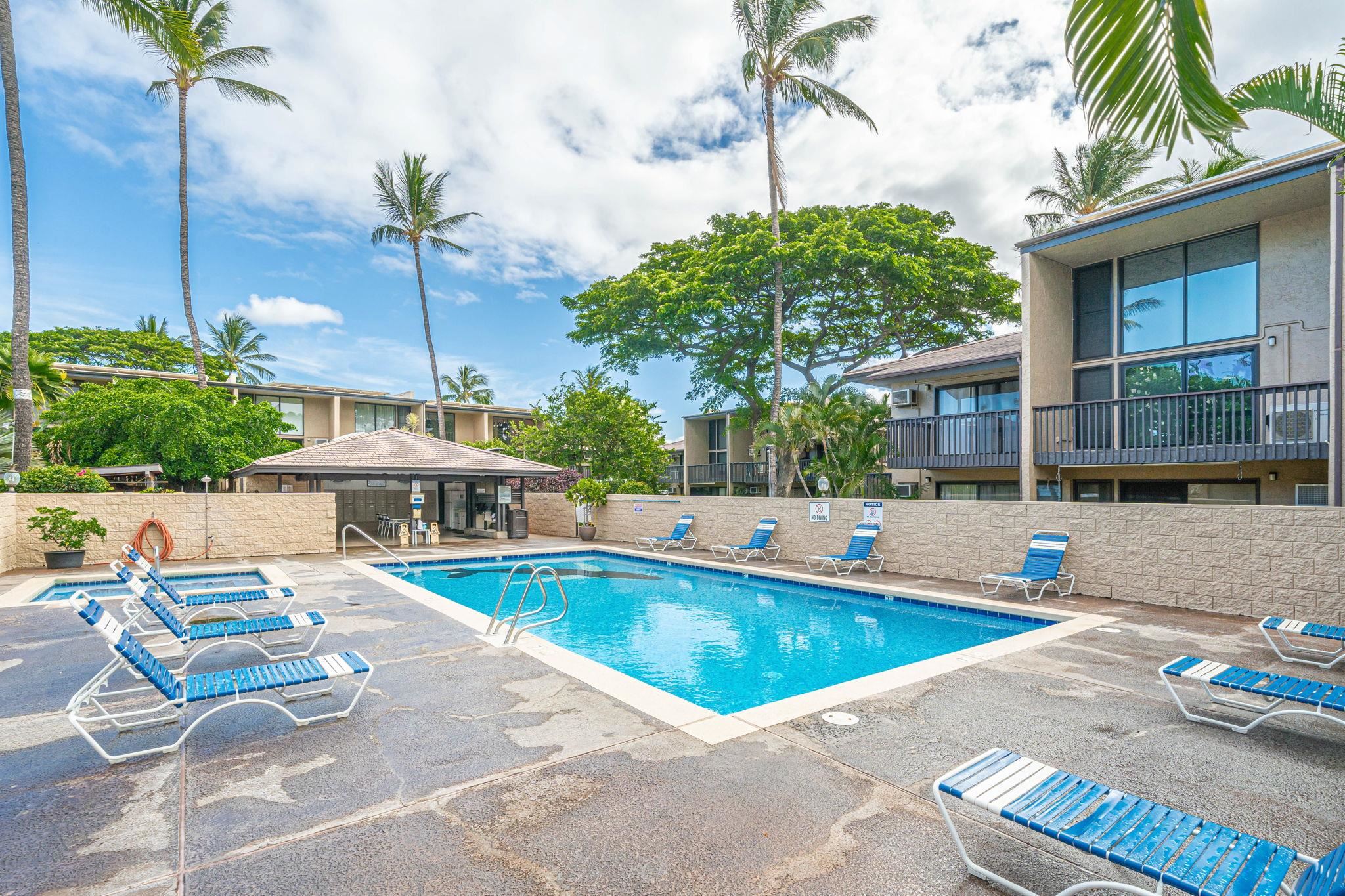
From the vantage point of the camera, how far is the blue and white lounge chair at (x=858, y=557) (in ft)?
40.6

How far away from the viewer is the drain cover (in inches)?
185

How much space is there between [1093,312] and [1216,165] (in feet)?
13.6

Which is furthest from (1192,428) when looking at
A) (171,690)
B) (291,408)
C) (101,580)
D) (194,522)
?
(291,408)

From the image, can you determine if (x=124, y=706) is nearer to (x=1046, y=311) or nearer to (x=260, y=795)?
(x=260, y=795)

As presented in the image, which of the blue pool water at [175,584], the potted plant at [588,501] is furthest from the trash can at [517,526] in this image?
the blue pool water at [175,584]

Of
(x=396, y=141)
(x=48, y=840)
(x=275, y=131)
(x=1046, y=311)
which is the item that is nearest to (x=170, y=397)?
(x=275, y=131)

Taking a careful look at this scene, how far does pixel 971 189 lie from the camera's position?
75.0ft

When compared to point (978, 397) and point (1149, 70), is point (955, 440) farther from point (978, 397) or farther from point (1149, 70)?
point (1149, 70)

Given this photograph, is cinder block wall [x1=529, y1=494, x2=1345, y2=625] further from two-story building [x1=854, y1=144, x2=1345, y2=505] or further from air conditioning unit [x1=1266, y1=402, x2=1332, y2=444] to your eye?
air conditioning unit [x1=1266, y1=402, x2=1332, y2=444]

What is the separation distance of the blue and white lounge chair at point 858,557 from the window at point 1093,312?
610 cm

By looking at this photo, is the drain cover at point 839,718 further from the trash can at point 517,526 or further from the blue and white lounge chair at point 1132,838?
the trash can at point 517,526

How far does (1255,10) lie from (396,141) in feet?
105

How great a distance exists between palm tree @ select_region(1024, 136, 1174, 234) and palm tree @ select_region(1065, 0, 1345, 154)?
28.7 meters

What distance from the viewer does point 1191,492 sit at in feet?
41.6
